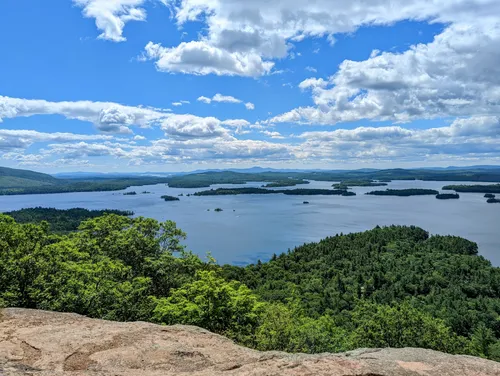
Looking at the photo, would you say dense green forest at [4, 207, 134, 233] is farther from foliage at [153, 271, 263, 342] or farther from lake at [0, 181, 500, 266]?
foliage at [153, 271, 263, 342]

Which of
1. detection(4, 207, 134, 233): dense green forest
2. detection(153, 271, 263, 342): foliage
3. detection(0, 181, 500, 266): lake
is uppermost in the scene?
detection(153, 271, 263, 342): foliage

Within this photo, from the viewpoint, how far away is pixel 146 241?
30.1 meters

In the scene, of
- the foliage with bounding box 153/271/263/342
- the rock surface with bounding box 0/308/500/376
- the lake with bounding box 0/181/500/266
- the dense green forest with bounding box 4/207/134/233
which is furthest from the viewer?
the dense green forest with bounding box 4/207/134/233

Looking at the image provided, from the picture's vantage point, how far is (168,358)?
35.3 ft

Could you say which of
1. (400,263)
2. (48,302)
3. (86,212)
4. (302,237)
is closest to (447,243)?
(400,263)

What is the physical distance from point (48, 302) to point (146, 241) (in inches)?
444

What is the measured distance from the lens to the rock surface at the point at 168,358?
9789 millimetres

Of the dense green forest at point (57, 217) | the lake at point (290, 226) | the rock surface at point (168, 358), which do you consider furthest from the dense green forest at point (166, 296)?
the dense green forest at point (57, 217)

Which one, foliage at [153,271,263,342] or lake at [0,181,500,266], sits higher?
foliage at [153,271,263,342]

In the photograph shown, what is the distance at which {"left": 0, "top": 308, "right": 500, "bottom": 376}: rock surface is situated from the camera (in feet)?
32.1

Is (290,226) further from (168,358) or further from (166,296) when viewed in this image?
(168,358)

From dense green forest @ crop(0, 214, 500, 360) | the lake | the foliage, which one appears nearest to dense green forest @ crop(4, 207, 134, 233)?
the lake

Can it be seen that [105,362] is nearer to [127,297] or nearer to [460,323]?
[127,297]

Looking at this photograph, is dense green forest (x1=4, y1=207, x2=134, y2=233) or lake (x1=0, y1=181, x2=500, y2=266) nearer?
lake (x1=0, y1=181, x2=500, y2=266)
